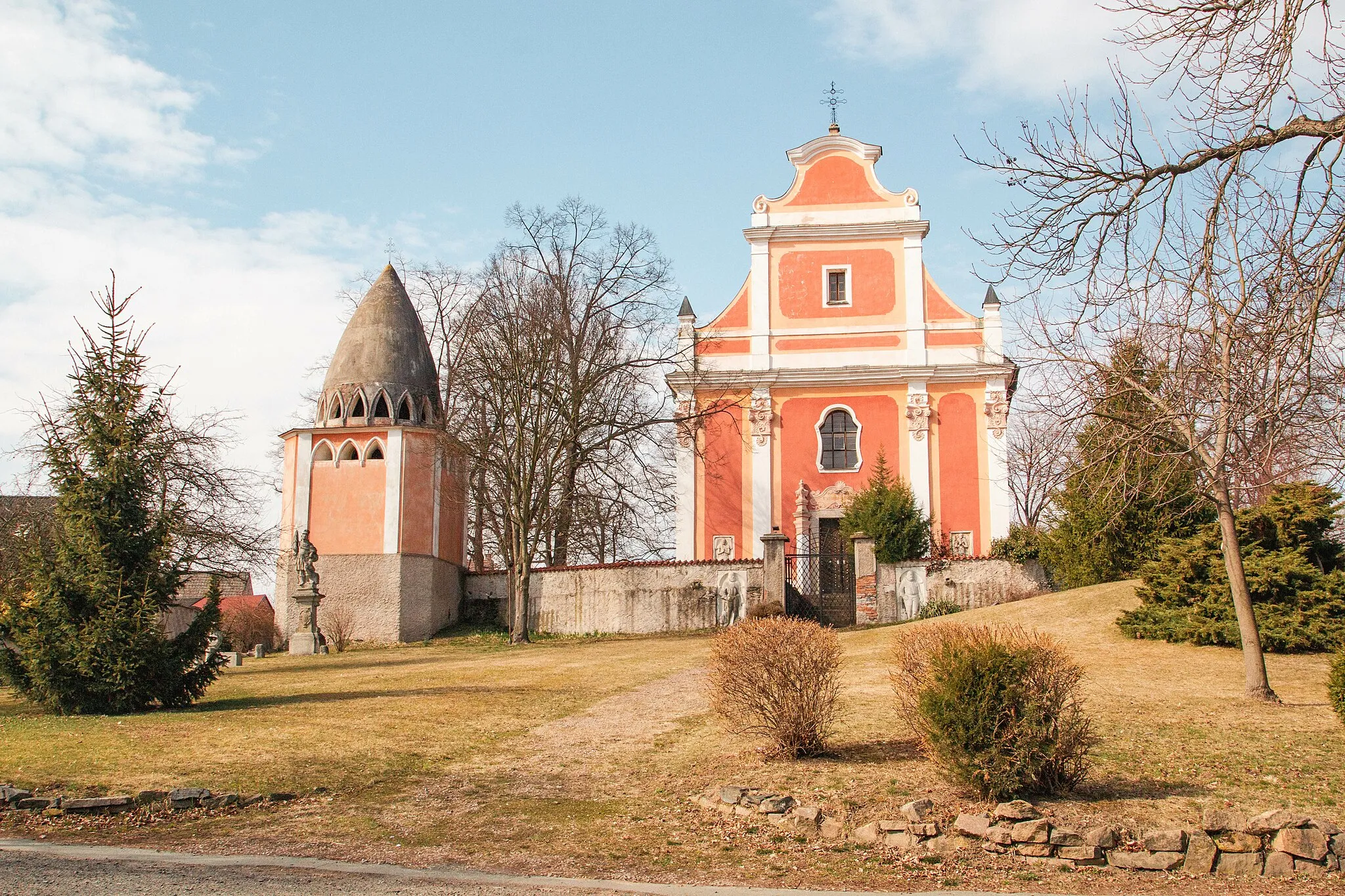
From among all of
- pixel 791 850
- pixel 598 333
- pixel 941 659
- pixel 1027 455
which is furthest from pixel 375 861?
pixel 598 333

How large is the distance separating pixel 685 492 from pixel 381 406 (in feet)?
27.1

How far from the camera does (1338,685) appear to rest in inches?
400

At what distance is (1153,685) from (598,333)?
1924 cm

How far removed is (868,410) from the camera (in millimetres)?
31000

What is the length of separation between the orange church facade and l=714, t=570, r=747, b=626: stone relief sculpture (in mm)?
4278

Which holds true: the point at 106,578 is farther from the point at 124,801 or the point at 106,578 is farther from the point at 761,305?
the point at 761,305

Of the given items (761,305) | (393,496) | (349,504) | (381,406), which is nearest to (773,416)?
(761,305)

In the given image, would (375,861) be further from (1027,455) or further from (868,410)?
(868,410)

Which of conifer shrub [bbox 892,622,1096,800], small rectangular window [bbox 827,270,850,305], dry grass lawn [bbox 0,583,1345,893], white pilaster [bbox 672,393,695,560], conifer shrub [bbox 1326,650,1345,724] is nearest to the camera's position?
dry grass lawn [bbox 0,583,1345,893]

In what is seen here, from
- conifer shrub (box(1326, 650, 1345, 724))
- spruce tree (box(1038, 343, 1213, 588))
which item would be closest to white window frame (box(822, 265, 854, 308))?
spruce tree (box(1038, 343, 1213, 588))

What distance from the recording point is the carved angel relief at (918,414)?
3041 cm

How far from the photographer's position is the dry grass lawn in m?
8.37

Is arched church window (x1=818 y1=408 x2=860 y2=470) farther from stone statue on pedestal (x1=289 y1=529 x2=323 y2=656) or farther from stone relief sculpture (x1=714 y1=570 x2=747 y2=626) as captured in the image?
stone statue on pedestal (x1=289 y1=529 x2=323 y2=656)

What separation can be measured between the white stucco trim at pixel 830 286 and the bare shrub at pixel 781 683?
2137 cm
